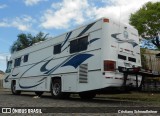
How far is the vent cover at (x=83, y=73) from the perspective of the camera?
14.2m

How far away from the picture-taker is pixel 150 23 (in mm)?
50250

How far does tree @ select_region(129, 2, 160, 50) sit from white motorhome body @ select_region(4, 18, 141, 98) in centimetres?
3365

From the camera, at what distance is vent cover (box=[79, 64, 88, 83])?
14.2 metres

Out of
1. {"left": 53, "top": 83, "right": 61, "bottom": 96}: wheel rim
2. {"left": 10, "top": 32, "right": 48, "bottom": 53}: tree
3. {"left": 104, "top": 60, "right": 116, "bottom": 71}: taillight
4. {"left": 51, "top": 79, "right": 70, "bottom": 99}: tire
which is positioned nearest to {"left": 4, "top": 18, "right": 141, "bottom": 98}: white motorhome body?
{"left": 104, "top": 60, "right": 116, "bottom": 71}: taillight

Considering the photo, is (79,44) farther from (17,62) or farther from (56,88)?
(17,62)

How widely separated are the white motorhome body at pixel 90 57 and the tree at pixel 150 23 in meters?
33.6

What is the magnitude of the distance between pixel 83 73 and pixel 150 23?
125ft

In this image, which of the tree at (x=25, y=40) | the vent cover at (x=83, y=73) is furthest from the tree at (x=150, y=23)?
the vent cover at (x=83, y=73)

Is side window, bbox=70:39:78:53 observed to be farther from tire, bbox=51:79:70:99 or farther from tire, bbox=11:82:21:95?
tire, bbox=11:82:21:95

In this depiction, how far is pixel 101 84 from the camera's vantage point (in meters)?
13.1

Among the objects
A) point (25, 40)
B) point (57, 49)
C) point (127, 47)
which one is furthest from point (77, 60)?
point (25, 40)

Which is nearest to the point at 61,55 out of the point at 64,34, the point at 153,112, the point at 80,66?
the point at 64,34

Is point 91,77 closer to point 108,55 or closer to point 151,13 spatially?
point 108,55

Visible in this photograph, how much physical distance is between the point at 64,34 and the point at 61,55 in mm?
1122
